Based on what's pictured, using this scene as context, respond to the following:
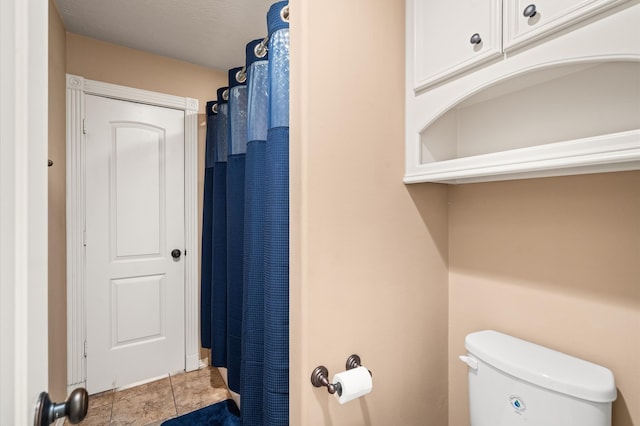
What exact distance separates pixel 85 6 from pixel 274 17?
1431 millimetres

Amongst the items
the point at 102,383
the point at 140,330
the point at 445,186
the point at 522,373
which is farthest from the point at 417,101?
the point at 102,383

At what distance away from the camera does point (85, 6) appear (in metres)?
1.69

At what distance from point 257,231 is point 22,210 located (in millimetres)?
837

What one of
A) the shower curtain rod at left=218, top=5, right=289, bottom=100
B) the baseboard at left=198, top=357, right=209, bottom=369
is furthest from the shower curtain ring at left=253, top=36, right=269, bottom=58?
the baseboard at left=198, top=357, right=209, bottom=369

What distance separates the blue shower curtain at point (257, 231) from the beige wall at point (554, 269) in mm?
752

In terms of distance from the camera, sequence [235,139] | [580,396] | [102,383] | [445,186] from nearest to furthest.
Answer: [580,396] < [445,186] < [235,139] < [102,383]

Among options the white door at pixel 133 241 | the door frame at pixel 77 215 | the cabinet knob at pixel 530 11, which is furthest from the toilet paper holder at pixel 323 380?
the door frame at pixel 77 215

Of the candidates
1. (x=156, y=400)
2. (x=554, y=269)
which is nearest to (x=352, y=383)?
(x=554, y=269)

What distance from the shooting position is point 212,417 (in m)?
1.79

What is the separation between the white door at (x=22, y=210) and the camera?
0.41 m

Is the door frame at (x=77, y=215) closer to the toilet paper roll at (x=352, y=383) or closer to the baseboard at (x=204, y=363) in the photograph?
the baseboard at (x=204, y=363)

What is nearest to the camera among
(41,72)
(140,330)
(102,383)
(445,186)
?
(41,72)

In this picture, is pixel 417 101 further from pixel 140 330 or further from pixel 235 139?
pixel 140 330

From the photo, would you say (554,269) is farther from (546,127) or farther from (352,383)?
(352,383)
